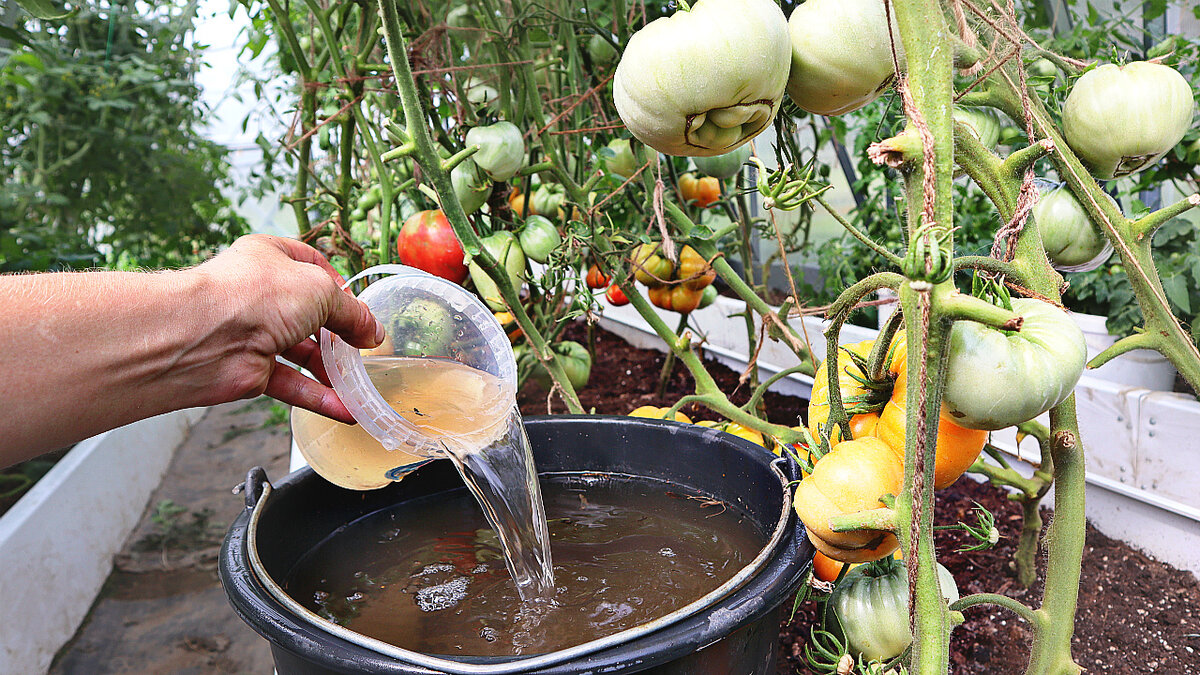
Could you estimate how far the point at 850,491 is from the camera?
0.63 meters

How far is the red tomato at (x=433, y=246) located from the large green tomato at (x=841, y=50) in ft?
3.32

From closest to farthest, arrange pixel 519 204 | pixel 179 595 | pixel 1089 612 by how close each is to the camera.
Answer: pixel 1089 612 < pixel 519 204 < pixel 179 595

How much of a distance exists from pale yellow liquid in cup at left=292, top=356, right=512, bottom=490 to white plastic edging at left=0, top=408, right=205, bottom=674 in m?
1.18

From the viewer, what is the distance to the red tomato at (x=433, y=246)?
1.53 meters

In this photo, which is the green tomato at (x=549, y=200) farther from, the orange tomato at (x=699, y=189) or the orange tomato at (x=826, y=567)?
the orange tomato at (x=826, y=567)

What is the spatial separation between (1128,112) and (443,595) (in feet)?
2.73

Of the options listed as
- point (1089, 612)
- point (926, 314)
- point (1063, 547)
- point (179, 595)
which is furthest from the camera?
point (179, 595)

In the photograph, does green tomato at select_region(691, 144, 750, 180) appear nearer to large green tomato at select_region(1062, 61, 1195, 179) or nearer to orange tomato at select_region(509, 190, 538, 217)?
orange tomato at select_region(509, 190, 538, 217)

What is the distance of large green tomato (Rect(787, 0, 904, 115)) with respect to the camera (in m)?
0.56

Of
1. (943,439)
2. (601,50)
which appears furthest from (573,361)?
(943,439)

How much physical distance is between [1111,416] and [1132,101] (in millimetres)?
891

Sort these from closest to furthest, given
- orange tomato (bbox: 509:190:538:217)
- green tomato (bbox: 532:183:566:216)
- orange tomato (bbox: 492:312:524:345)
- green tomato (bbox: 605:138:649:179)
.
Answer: green tomato (bbox: 605:138:649:179) → orange tomato (bbox: 492:312:524:345) → green tomato (bbox: 532:183:566:216) → orange tomato (bbox: 509:190:538:217)

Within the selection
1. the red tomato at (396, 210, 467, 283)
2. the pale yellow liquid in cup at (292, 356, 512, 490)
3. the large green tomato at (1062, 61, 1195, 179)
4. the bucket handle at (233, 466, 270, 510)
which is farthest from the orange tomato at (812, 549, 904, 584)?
the red tomato at (396, 210, 467, 283)

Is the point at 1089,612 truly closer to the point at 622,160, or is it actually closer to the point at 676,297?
the point at 676,297
